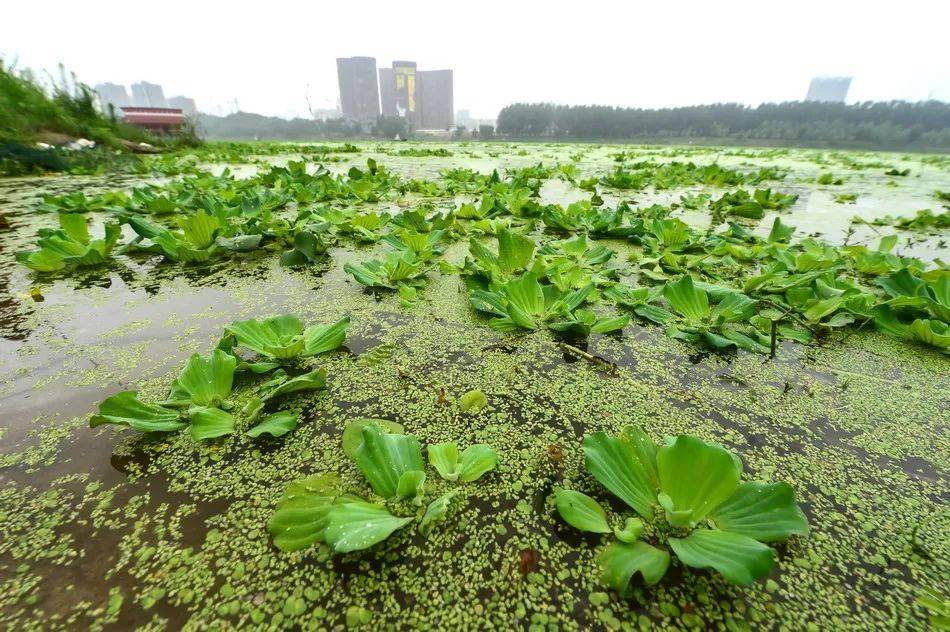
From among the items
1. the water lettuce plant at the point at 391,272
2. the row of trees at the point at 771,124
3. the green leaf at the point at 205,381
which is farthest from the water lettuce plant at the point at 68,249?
the row of trees at the point at 771,124

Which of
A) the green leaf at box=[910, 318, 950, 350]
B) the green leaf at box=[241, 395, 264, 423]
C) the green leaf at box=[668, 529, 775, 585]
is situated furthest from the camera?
the green leaf at box=[910, 318, 950, 350]

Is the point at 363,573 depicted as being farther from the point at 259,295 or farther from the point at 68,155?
the point at 68,155

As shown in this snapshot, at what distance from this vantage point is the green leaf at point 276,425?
0.81 metres

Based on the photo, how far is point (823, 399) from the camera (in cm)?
101

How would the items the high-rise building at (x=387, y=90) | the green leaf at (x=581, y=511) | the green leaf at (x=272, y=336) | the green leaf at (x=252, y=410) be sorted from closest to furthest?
the green leaf at (x=581, y=511) → the green leaf at (x=252, y=410) → the green leaf at (x=272, y=336) → the high-rise building at (x=387, y=90)

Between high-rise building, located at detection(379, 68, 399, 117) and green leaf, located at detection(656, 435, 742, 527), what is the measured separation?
2485 inches

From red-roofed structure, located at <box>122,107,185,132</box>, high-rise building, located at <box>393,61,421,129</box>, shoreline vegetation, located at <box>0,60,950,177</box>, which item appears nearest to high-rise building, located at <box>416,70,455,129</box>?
high-rise building, located at <box>393,61,421,129</box>

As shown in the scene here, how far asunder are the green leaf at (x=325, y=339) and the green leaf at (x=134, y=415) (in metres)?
0.35

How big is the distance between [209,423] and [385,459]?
1.30 feet

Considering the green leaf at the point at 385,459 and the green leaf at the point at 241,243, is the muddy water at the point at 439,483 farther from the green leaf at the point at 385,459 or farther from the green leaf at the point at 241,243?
the green leaf at the point at 241,243

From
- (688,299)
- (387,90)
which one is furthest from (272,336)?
(387,90)

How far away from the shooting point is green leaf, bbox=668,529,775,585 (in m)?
0.53

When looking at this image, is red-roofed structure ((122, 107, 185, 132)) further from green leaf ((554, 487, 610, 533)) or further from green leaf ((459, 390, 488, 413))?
green leaf ((554, 487, 610, 533))

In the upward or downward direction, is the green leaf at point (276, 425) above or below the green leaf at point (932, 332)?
below
